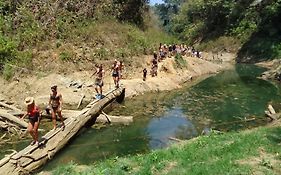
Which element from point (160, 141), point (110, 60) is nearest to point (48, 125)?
point (160, 141)

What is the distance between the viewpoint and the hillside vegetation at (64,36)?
29.5 meters

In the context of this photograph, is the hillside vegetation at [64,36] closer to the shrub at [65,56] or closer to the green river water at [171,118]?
the shrub at [65,56]

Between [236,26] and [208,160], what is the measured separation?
212ft

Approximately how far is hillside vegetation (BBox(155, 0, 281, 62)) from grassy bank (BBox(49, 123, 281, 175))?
142ft

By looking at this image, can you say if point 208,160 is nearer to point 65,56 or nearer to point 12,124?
point 12,124

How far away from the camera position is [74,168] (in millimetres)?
13430

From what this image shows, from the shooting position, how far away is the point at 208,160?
516 inches

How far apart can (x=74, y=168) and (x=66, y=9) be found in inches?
1013

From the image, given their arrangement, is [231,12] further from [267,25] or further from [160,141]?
[160,141]

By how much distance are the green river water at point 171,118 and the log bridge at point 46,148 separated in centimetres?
44

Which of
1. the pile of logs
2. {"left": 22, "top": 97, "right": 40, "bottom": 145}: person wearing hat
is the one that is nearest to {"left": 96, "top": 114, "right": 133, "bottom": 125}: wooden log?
the pile of logs

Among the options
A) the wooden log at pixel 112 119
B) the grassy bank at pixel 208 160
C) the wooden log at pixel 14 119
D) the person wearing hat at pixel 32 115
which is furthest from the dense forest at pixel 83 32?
the grassy bank at pixel 208 160

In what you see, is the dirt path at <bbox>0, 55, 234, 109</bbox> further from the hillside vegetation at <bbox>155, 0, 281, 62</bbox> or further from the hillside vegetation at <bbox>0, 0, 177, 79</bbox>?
the hillside vegetation at <bbox>155, 0, 281, 62</bbox>

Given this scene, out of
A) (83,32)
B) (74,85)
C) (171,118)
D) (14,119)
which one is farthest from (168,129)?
(83,32)
